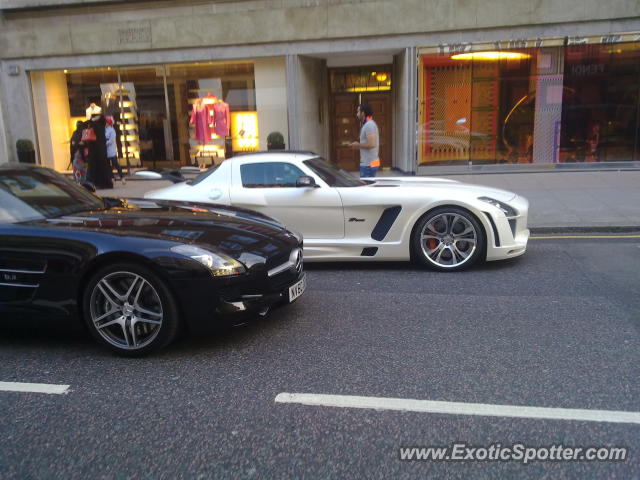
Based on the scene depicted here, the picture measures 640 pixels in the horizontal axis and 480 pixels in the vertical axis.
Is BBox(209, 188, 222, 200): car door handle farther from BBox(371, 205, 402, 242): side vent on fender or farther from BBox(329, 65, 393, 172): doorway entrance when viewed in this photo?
BBox(329, 65, 393, 172): doorway entrance

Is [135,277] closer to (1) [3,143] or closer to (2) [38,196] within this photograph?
(2) [38,196]

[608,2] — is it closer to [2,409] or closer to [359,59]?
[359,59]

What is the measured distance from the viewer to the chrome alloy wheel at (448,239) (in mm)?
6281

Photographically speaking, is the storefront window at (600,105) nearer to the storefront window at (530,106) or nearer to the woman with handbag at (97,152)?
the storefront window at (530,106)

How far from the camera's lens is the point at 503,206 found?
6.36 metres

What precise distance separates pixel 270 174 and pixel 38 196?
2.75 metres

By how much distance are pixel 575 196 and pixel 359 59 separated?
25.3 ft

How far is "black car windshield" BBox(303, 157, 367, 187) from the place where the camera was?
22.1 ft

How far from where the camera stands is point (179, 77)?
15828mm

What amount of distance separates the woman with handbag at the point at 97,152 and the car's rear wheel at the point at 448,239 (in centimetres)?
971

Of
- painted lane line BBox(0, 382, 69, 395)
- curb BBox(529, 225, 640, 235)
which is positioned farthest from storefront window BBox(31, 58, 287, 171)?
painted lane line BBox(0, 382, 69, 395)

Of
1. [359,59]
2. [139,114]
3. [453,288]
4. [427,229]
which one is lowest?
[453,288]

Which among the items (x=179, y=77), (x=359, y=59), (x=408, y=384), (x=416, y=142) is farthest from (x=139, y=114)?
(x=408, y=384)

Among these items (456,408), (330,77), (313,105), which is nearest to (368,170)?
(456,408)
